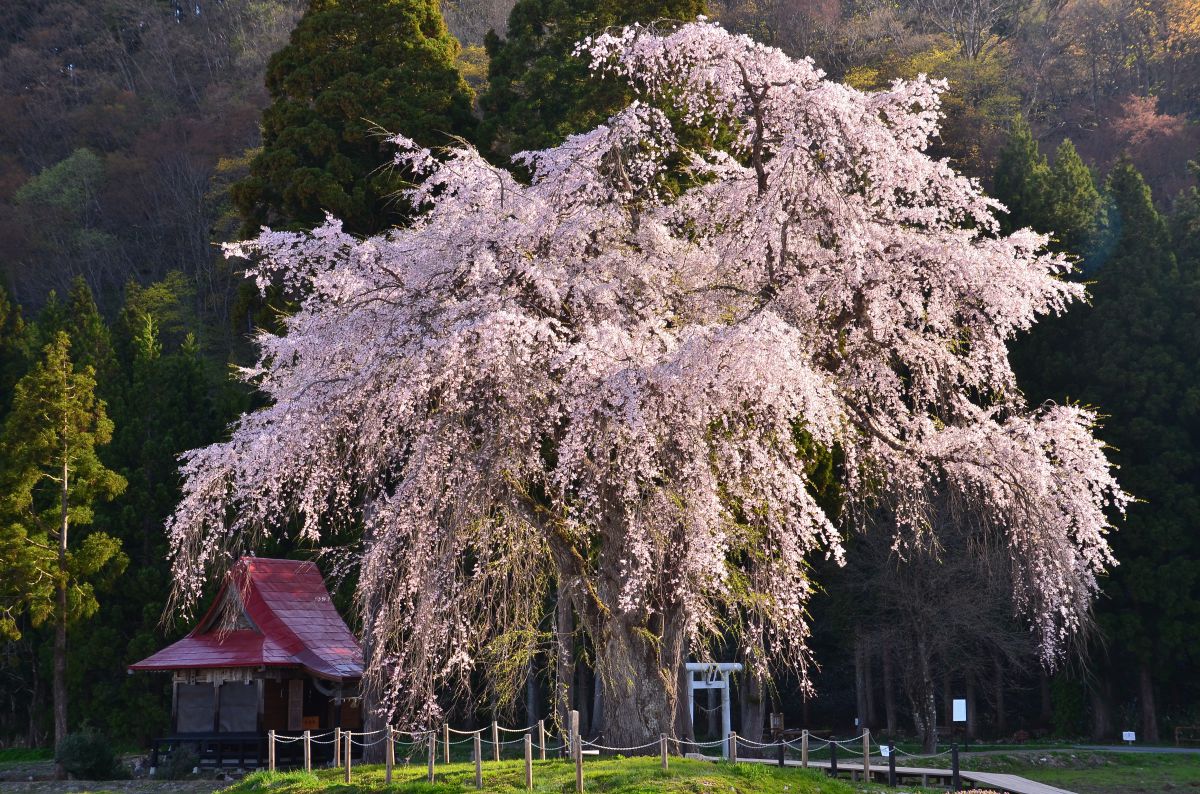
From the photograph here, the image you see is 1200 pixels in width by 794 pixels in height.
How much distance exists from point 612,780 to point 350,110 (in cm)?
1552

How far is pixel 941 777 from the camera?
15539mm

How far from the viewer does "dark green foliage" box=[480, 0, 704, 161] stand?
22891 millimetres

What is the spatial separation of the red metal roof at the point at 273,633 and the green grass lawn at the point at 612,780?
339 inches

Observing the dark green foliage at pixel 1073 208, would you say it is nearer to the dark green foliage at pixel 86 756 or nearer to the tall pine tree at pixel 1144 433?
the tall pine tree at pixel 1144 433

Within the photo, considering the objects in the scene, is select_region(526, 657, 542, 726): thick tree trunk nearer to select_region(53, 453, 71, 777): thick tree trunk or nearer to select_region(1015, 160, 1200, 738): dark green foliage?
select_region(53, 453, 71, 777): thick tree trunk

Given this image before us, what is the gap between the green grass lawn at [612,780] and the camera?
457 inches

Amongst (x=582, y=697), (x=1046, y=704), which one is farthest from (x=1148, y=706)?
(x=582, y=697)

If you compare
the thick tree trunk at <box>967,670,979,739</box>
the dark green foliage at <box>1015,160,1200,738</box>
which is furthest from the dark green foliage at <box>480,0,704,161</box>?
the thick tree trunk at <box>967,670,979,739</box>

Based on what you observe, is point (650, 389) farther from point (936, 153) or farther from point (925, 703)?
point (936, 153)

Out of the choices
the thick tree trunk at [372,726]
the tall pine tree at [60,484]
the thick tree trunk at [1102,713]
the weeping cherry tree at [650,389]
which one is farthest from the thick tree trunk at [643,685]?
the thick tree trunk at [1102,713]

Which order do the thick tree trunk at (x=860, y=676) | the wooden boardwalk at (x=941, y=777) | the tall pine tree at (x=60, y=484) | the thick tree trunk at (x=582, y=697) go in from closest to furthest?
the wooden boardwalk at (x=941, y=777) → the tall pine tree at (x=60, y=484) → the thick tree trunk at (x=582, y=697) → the thick tree trunk at (x=860, y=676)

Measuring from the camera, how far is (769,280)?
13727 mm

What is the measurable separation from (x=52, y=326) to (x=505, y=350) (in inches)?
1172

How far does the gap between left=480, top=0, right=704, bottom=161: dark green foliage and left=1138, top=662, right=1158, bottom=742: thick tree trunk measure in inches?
687
